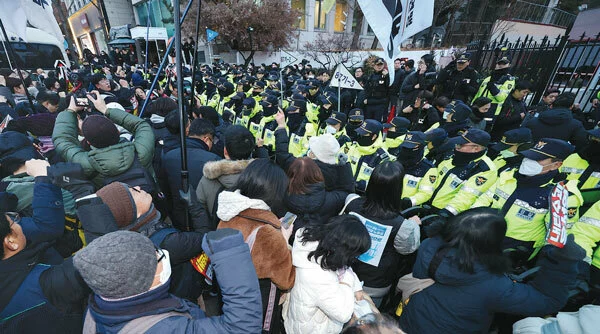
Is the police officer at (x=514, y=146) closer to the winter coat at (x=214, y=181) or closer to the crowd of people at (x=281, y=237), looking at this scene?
the crowd of people at (x=281, y=237)

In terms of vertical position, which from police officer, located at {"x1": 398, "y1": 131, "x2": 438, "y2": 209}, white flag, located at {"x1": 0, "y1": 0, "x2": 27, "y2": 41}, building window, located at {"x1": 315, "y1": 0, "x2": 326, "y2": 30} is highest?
building window, located at {"x1": 315, "y1": 0, "x2": 326, "y2": 30}

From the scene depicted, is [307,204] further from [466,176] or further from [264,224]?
[466,176]

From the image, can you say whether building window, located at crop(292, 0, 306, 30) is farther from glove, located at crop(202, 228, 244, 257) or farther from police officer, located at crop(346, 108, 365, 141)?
glove, located at crop(202, 228, 244, 257)

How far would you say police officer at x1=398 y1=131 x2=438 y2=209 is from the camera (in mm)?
3182

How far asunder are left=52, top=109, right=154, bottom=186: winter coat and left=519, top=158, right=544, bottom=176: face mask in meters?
3.74

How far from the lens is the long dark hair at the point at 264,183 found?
1736 millimetres

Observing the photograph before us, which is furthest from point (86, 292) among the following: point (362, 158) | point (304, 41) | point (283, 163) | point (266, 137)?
point (304, 41)

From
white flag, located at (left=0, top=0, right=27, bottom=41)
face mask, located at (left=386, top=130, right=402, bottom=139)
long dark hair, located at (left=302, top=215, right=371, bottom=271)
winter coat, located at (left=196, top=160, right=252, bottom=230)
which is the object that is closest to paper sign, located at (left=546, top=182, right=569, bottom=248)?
long dark hair, located at (left=302, top=215, right=371, bottom=271)

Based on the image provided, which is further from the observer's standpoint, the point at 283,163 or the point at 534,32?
the point at 534,32

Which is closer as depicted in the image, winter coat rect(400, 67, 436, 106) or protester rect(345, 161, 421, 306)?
protester rect(345, 161, 421, 306)

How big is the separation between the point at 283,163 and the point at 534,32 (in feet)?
98.1

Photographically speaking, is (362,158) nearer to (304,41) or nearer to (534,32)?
(304,41)

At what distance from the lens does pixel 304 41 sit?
24.8m

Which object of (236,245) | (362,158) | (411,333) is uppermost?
(236,245)
